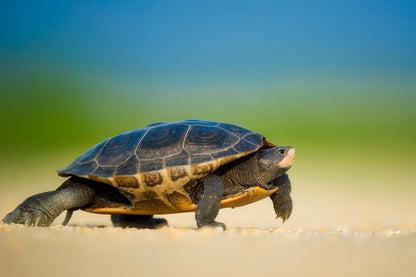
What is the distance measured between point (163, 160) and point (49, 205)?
206cm

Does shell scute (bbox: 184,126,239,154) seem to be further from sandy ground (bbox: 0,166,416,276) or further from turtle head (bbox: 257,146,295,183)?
sandy ground (bbox: 0,166,416,276)

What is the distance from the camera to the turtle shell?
21.6ft

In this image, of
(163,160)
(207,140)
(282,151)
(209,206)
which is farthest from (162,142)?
(282,151)

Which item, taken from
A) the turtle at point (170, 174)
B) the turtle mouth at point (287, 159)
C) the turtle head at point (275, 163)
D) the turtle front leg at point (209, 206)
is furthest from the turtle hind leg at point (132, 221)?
the turtle mouth at point (287, 159)

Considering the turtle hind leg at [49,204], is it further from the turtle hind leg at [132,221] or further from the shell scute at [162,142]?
the shell scute at [162,142]

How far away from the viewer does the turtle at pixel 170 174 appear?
658 centimetres

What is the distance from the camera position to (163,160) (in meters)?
6.63

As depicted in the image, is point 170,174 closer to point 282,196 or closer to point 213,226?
point 213,226

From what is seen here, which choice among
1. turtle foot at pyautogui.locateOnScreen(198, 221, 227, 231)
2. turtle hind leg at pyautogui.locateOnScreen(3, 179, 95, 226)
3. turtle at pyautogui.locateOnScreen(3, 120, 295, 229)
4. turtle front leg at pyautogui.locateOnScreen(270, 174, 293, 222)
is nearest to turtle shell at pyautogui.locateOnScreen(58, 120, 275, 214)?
turtle at pyautogui.locateOnScreen(3, 120, 295, 229)

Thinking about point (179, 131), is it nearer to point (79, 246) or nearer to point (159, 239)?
point (159, 239)

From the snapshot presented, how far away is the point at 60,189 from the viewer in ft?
24.5

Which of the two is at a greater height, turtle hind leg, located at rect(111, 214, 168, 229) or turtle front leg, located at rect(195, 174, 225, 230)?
turtle front leg, located at rect(195, 174, 225, 230)

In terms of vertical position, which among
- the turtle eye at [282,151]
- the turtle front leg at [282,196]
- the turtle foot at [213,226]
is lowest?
the turtle front leg at [282,196]

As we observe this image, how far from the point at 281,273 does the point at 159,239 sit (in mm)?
1682
